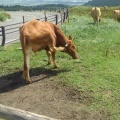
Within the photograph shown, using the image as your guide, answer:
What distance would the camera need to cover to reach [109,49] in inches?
507

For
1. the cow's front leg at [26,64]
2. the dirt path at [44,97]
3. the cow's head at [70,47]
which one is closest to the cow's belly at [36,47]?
the cow's front leg at [26,64]

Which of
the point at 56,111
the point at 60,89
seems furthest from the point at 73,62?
the point at 56,111

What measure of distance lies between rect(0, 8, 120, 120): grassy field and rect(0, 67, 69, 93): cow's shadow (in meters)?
0.30

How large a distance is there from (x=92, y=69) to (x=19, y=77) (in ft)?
7.15

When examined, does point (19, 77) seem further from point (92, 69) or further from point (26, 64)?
point (92, 69)

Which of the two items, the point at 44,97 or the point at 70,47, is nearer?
the point at 44,97

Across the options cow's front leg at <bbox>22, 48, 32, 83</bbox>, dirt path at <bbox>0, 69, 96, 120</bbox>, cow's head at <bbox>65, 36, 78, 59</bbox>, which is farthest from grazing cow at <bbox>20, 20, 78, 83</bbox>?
dirt path at <bbox>0, 69, 96, 120</bbox>

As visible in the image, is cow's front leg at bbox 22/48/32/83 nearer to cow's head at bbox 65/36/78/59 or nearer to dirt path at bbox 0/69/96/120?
dirt path at bbox 0/69/96/120

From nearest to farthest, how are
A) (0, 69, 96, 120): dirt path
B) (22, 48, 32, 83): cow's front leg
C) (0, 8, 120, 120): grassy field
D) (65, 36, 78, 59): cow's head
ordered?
(0, 69, 96, 120): dirt path
(0, 8, 120, 120): grassy field
(22, 48, 32, 83): cow's front leg
(65, 36, 78, 59): cow's head

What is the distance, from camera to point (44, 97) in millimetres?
7551

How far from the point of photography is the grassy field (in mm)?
7051

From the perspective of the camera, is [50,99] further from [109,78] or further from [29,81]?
[109,78]

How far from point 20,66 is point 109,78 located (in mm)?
3022

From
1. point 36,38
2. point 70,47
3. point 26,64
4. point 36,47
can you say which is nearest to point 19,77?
point 26,64
